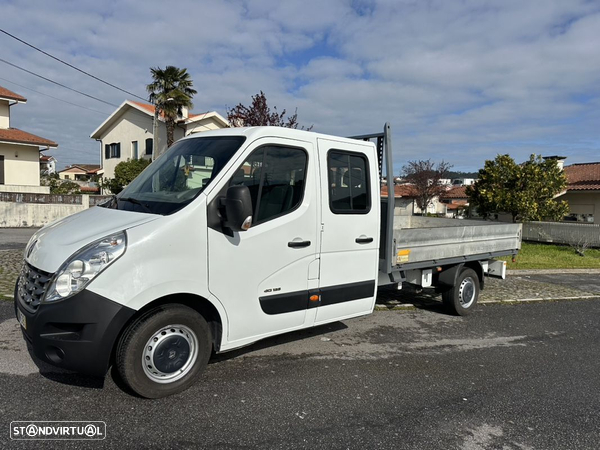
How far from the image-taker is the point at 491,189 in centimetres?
1978

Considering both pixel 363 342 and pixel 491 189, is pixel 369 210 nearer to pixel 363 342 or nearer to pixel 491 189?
pixel 363 342

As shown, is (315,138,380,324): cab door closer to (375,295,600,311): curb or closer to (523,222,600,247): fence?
(375,295,600,311): curb

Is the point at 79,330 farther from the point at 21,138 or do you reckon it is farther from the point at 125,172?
the point at 125,172

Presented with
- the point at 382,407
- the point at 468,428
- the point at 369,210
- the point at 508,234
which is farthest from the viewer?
the point at 508,234

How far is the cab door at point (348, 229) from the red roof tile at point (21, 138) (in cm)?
2369

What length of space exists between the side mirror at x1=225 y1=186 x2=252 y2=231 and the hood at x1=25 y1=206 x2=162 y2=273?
0.58m

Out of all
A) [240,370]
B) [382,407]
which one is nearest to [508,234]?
[382,407]

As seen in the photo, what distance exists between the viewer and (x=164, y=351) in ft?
11.8

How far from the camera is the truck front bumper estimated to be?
314 centimetres

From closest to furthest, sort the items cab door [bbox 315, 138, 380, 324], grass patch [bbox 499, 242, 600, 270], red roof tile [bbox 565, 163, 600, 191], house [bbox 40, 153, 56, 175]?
cab door [bbox 315, 138, 380, 324], grass patch [bbox 499, 242, 600, 270], red roof tile [bbox 565, 163, 600, 191], house [bbox 40, 153, 56, 175]

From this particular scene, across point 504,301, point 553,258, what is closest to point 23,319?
point 504,301

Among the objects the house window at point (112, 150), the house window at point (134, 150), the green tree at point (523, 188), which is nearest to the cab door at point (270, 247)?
the green tree at point (523, 188)

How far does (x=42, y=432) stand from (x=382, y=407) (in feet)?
8.62

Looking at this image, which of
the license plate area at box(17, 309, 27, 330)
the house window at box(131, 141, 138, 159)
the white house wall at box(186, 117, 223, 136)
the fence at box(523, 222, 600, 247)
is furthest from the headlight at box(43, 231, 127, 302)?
the house window at box(131, 141, 138, 159)
